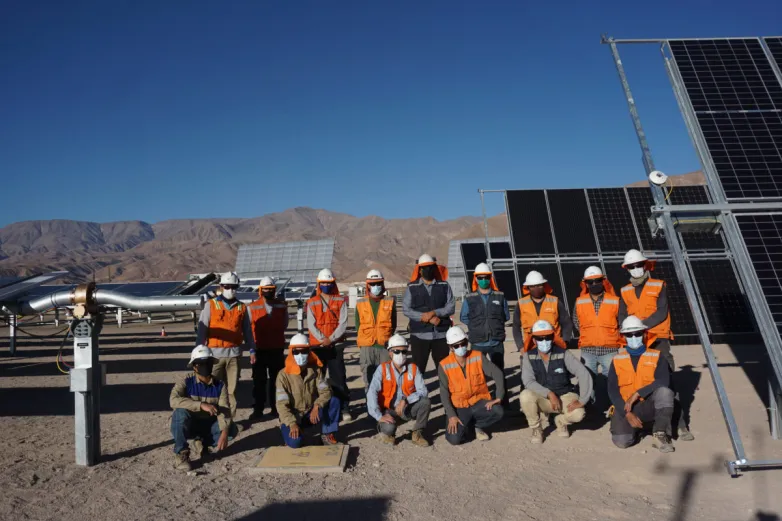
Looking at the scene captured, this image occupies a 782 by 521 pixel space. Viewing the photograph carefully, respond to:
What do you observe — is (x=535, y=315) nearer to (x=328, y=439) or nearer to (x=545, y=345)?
(x=545, y=345)

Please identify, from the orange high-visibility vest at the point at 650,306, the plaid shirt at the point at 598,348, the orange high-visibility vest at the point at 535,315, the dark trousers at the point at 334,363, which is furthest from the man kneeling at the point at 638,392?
the dark trousers at the point at 334,363

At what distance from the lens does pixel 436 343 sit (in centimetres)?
741

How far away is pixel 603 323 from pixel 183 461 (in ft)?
17.7

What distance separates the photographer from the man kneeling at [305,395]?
612 centimetres

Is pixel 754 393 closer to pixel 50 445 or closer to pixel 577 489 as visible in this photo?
pixel 577 489

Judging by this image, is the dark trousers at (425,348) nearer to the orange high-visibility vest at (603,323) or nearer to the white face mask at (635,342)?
the orange high-visibility vest at (603,323)

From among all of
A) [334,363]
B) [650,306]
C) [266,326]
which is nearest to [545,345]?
[650,306]

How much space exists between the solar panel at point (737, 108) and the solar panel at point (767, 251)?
0.98 feet

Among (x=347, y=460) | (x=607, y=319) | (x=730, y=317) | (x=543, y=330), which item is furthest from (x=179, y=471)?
(x=730, y=317)

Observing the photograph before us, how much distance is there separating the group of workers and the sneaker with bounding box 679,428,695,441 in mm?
17

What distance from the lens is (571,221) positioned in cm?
1215

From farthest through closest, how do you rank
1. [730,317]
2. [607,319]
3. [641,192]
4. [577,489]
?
1. [641,192]
2. [730,317]
3. [607,319]
4. [577,489]

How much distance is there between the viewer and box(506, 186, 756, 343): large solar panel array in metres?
10.7

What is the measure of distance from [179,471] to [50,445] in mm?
2185
